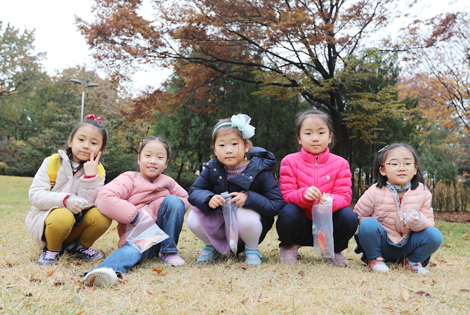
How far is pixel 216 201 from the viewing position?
2766 mm

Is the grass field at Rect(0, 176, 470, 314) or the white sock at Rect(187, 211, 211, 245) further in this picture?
the white sock at Rect(187, 211, 211, 245)

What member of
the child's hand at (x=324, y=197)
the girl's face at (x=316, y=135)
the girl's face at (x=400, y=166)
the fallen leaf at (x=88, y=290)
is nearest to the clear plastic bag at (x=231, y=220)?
the child's hand at (x=324, y=197)

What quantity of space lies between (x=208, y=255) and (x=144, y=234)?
66cm

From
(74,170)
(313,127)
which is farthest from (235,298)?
(74,170)

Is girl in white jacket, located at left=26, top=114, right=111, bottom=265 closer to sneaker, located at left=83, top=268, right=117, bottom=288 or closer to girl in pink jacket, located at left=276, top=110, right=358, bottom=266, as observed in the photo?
sneaker, located at left=83, top=268, right=117, bottom=288

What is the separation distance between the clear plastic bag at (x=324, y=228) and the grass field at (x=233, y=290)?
0.14 m

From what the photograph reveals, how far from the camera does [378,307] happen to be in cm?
183

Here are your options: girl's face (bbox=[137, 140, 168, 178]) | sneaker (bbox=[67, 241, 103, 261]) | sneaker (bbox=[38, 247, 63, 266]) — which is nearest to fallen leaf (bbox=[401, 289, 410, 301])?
girl's face (bbox=[137, 140, 168, 178])

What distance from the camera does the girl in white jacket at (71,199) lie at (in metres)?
2.71

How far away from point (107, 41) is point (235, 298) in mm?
8629

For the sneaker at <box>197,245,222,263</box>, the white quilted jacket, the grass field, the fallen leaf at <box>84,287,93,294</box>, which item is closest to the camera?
the grass field

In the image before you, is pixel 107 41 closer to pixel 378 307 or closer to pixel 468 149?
pixel 378 307

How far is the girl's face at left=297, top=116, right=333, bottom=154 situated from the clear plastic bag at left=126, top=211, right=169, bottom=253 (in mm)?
1527

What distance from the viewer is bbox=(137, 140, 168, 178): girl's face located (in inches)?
119
